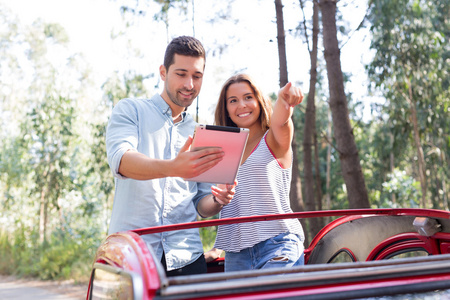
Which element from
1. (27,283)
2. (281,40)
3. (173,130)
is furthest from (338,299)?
(27,283)

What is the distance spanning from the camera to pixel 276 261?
2455 millimetres

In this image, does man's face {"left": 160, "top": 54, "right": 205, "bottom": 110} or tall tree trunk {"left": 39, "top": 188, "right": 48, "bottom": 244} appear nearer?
man's face {"left": 160, "top": 54, "right": 205, "bottom": 110}

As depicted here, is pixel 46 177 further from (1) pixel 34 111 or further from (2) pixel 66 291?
(2) pixel 66 291

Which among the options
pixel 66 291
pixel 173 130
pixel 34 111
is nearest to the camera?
pixel 173 130

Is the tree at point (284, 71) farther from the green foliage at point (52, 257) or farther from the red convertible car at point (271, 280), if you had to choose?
the red convertible car at point (271, 280)

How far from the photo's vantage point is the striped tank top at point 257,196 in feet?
8.70

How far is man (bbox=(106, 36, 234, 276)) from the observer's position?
2.56m

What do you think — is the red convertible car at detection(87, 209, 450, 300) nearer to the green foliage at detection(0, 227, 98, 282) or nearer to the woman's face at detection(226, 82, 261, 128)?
the woman's face at detection(226, 82, 261, 128)

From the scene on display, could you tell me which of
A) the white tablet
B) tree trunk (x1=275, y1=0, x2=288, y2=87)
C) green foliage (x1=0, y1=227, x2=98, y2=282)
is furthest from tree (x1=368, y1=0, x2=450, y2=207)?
the white tablet

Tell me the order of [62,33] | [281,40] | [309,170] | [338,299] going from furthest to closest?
[62,33]
[309,170]
[281,40]
[338,299]

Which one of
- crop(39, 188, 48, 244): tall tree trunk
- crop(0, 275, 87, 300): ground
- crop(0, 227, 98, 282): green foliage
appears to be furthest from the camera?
crop(39, 188, 48, 244): tall tree trunk

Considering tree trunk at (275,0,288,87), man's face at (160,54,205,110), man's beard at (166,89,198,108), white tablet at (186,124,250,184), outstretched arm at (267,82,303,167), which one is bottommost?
white tablet at (186,124,250,184)

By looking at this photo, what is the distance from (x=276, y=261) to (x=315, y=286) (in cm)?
110

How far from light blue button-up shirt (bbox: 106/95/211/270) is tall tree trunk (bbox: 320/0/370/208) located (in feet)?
10.1
